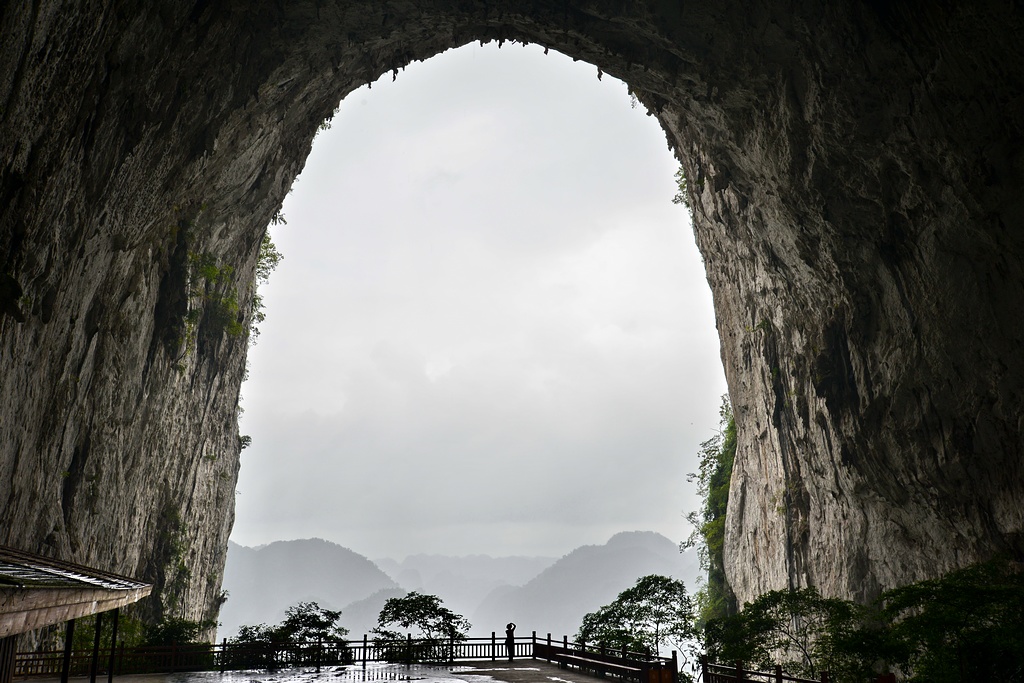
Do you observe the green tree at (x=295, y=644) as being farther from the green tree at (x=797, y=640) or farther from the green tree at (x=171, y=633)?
the green tree at (x=797, y=640)

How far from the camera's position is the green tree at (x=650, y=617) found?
73.1 feet

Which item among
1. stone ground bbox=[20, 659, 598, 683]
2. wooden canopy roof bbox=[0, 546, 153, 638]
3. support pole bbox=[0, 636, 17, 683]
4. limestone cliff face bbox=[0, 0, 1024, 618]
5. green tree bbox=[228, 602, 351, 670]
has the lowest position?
stone ground bbox=[20, 659, 598, 683]

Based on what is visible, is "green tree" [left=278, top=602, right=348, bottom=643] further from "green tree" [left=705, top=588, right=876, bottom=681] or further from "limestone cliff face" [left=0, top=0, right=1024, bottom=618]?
"green tree" [left=705, top=588, right=876, bottom=681]

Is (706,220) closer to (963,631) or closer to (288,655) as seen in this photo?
(963,631)

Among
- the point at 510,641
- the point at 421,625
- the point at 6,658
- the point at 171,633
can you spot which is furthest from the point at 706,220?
the point at 6,658

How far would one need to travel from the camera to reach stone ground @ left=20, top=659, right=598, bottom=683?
17578mm

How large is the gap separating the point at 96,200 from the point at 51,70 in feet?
12.8

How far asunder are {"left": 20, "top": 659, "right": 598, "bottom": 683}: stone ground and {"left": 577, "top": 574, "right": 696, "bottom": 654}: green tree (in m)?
2.11

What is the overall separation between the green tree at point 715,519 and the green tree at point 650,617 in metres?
11.6

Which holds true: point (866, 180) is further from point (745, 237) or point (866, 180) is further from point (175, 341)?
point (175, 341)

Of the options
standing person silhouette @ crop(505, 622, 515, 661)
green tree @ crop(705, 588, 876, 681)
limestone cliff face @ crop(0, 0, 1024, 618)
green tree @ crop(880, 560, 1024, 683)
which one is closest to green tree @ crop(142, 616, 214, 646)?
limestone cliff face @ crop(0, 0, 1024, 618)

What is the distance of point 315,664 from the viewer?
872 inches

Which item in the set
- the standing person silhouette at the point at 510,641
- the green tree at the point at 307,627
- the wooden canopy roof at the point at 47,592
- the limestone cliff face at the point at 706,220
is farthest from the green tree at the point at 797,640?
the wooden canopy roof at the point at 47,592

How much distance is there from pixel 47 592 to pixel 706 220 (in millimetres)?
26759
